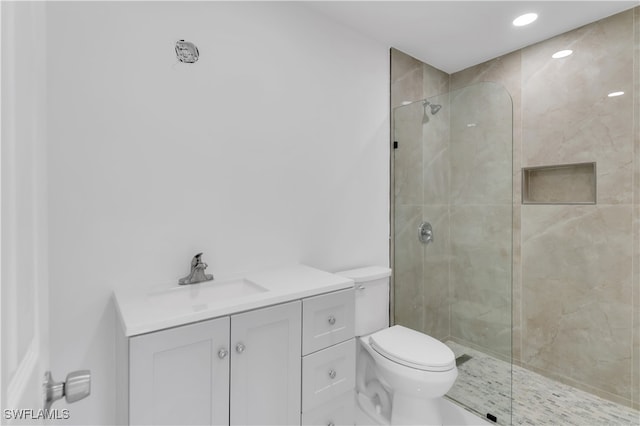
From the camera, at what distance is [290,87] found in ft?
5.79

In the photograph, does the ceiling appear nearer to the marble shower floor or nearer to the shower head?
the shower head

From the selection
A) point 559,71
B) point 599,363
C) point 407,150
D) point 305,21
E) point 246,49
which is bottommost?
point 599,363

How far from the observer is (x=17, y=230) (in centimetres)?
38

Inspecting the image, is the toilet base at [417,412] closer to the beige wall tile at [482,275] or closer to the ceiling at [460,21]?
the beige wall tile at [482,275]

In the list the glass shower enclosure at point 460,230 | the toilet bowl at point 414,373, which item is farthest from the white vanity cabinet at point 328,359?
the glass shower enclosure at point 460,230

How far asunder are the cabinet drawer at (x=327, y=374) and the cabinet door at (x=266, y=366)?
0.15ft

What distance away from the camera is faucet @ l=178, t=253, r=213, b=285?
1389mm

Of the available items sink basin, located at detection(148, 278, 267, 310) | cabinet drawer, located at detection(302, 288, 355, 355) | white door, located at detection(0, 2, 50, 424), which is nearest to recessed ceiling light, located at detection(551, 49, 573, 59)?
cabinet drawer, located at detection(302, 288, 355, 355)

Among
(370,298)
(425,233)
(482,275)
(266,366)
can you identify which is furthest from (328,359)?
(482,275)

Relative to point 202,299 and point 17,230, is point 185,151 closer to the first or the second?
point 202,299

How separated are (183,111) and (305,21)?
970mm

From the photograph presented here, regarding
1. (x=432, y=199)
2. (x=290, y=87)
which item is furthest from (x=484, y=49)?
(x=290, y=87)

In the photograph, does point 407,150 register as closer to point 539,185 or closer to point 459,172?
point 459,172

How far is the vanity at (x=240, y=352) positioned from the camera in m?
0.96
